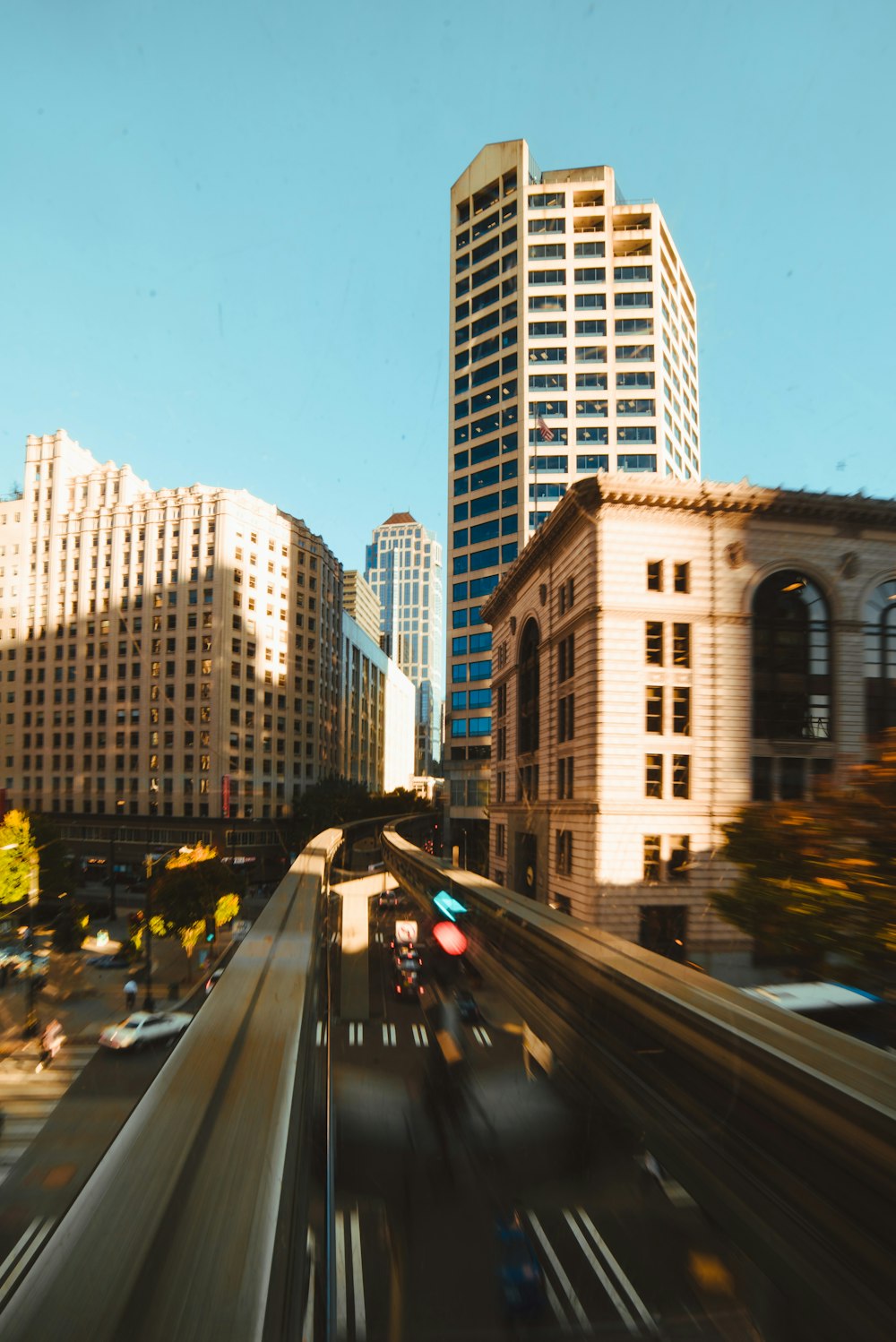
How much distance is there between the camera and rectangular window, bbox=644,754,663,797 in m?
20.2

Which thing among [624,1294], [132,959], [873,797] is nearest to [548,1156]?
[624,1294]

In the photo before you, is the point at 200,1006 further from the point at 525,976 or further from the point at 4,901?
the point at 4,901

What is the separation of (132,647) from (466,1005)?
5942 cm

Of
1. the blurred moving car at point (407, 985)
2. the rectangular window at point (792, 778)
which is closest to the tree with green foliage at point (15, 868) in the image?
Result: the blurred moving car at point (407, 985)

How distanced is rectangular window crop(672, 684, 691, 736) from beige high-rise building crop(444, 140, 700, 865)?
26.8 metres

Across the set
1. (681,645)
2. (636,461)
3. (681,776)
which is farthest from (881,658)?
(636,461)

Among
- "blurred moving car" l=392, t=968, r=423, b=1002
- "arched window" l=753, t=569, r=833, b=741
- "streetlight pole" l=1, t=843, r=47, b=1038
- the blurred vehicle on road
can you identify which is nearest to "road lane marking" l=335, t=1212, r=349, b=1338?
"blurred moving car" l=392, t=968, r=423, b=1002

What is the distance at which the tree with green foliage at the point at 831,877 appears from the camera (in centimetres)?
852

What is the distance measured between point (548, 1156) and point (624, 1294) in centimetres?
99

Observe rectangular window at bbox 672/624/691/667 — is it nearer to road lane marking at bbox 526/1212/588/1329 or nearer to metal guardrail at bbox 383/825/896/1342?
metal guardrail at bbox 383/825/896/1342

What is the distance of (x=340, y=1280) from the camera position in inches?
93.9

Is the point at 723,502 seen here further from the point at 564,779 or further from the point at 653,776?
the point at 564,779

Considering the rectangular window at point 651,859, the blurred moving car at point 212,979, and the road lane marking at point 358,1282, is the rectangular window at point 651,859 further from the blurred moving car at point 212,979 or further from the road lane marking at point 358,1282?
the road lane marking at point 358,1282

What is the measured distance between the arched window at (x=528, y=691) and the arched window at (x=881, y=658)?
42.9ft
